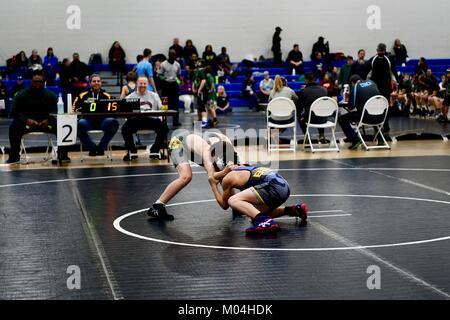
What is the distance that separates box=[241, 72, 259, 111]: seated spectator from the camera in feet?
82.0

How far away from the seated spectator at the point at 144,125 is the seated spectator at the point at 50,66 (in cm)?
1187

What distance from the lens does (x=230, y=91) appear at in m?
25.9

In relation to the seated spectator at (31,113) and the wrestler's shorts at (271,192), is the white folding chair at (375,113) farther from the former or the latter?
the wrestler's shorts at (271,192)

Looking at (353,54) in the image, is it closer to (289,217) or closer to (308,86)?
(308,86)

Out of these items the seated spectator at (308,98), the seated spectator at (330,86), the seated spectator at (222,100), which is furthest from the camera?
the seated spectator at (330,86)

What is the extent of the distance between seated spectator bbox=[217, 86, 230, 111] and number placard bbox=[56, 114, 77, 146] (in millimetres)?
11239

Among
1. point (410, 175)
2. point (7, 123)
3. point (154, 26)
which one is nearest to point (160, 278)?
point (410, 175)

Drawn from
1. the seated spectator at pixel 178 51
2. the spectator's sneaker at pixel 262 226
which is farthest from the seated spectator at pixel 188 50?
the spectator's sneaker at pixel 262 226

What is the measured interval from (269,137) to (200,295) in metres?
9.12

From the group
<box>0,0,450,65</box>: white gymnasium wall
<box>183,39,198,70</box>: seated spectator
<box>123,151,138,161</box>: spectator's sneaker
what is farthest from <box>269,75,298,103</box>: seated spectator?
<box>0,0,450,65</box>: white gymnasium wall

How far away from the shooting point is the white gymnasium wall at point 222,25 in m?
26.6

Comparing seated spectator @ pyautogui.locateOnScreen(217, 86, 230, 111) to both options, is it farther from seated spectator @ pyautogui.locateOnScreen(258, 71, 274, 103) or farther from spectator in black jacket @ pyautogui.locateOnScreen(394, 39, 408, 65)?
spectator in black jacket @ pyautogui.locateOnScreen(394, 39, 408, 65)

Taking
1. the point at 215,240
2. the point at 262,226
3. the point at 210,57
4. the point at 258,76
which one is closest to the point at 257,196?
the point at 262,226

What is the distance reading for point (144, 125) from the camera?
1335 cm
